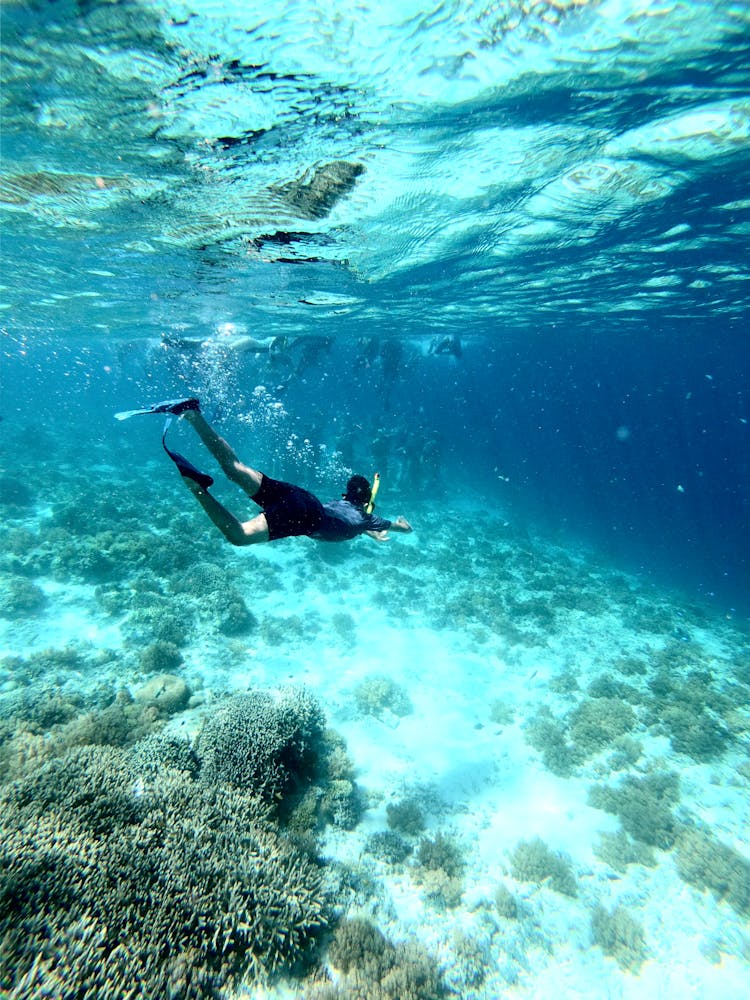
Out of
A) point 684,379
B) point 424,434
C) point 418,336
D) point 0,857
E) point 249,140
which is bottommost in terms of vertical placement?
point 684,379

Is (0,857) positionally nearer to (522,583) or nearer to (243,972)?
(243,972)

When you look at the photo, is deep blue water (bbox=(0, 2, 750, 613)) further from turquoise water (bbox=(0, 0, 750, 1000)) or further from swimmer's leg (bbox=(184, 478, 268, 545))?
swimmer's leg (bbox=(184, 478, 268, 545))

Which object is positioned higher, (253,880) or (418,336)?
(418,336)

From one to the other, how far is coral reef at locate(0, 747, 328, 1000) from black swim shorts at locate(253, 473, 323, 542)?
11.6 feet

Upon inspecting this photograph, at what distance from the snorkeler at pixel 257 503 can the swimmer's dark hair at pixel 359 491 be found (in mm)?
304

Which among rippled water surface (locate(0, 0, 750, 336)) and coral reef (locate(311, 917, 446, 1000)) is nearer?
coral reef (locate(311, 917, 446, 1000))

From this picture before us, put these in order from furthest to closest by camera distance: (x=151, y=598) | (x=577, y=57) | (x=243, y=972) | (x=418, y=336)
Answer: (x=418, y=336) → (x=151, y=598) → (x=577, y=57) → (x=243, y=972)

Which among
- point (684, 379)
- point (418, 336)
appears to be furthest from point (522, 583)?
point (684, 379)

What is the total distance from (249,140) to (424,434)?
24376 mm

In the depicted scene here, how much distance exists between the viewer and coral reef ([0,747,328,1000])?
141 inches

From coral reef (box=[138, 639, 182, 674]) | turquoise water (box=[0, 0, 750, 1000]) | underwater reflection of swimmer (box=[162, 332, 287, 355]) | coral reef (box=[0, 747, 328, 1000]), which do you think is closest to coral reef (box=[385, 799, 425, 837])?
turquoise water (box=[0, 0, 750, 1000])

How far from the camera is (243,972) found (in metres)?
4.24

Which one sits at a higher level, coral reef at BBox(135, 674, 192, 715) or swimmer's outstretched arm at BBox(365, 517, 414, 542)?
swimmer's outstretched arm at BBox(365, 517, 414, 542)

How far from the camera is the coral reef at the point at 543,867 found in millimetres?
6973
